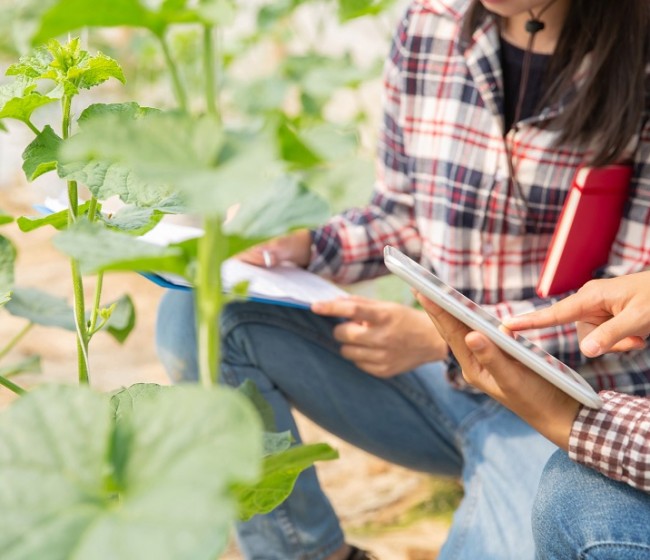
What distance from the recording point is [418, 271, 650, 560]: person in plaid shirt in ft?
2.77

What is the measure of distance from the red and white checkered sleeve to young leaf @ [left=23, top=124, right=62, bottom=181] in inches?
19.4

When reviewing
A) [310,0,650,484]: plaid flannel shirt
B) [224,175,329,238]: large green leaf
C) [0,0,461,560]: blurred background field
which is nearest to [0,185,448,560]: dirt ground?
[0,0,461,560]: blurred background field

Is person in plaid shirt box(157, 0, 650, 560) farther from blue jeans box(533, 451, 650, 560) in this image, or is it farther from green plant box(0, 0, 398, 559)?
green plant box(0, 0, 398, 559)

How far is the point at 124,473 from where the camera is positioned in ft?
1.58

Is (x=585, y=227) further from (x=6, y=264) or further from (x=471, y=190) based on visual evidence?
(x=6, y=264)

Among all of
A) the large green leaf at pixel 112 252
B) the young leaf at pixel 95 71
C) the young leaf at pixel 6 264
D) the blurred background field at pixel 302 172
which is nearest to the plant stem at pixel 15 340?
the blurred background field at pixel 302 172

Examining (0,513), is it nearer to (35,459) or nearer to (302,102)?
(35,459)

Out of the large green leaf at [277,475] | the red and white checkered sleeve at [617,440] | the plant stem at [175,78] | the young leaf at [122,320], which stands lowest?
the young leaf at [122,320]

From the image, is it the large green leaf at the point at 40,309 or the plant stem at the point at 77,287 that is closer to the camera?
the plant stem at the point at 77,287

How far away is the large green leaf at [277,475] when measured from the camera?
594 mm

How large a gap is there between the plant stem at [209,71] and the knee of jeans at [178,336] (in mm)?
705

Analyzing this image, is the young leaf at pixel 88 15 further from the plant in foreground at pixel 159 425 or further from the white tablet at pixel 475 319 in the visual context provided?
the white tablet at pixel 475 319

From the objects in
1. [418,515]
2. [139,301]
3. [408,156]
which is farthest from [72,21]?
[139,301]

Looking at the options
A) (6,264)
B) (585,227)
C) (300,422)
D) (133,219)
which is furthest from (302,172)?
(300,422)
